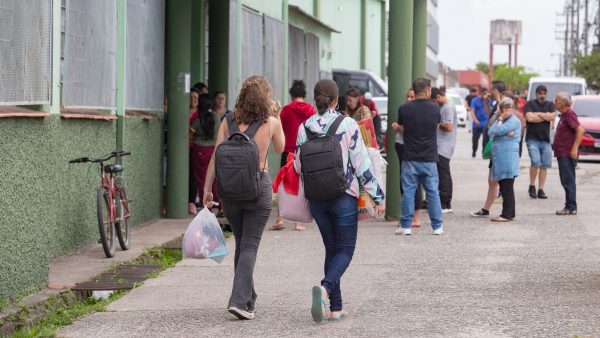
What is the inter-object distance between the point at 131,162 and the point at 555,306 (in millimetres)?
6682

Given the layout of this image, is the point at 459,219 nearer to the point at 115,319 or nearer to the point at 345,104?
the point at 345,104

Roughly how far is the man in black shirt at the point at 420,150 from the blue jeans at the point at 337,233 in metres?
5.96

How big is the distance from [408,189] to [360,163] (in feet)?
20.0

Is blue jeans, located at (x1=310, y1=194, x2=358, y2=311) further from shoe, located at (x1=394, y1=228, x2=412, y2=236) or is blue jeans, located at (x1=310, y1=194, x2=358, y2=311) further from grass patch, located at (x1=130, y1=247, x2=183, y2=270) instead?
shoe, located at (x1=394, y1=228, x2=412, y2=236)

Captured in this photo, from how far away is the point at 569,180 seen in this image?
59.8 ft

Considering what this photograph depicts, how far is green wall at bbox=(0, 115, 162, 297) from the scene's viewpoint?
9.59 metres

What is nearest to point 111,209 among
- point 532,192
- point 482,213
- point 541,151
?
point 482,213

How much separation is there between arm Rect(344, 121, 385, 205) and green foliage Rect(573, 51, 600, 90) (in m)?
65.7

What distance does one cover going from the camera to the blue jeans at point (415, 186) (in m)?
15.5

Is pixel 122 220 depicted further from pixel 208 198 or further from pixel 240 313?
pixel 240 313

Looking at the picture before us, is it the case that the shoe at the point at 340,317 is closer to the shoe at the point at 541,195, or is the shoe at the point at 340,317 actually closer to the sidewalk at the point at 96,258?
the sidewalk at the point at 96,258

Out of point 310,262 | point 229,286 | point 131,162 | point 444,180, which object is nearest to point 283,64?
point 444,180

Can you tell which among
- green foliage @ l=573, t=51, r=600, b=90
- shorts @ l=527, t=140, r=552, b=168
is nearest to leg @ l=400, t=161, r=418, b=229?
shorts @ l=527, t=140, r=552, b=168

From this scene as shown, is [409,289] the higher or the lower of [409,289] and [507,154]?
the lower
